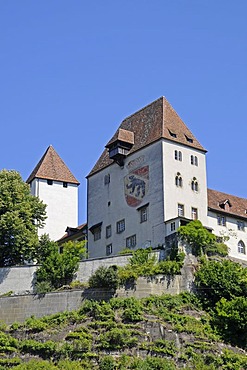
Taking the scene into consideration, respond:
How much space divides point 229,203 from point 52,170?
63.7 ft

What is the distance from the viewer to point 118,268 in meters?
63.4

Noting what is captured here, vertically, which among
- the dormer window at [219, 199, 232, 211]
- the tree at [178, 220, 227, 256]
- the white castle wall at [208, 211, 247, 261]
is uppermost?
the dormer window at [219, 199, 232, 211]

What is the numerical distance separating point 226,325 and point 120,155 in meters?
19.5

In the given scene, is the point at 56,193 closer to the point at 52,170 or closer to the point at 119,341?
the point at 52,170

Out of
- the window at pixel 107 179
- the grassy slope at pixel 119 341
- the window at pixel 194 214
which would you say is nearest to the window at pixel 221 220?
the window at pixel 194 214

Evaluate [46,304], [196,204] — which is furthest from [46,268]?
[196,204]

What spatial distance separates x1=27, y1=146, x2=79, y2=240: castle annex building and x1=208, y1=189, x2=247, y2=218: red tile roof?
14.8 m

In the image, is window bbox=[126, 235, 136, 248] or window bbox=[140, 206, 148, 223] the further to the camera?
window bbox=[126, 235, 136, 248]

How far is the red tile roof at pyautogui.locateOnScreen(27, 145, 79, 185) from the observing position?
85.2 meters

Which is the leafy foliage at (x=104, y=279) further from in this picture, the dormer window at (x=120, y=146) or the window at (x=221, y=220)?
the window at (x=221, y=220)

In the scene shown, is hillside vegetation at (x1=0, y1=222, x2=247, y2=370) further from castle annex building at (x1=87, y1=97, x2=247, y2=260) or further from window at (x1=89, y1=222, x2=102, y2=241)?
window at (x1=89, y1=222, x2=102, y2=241)

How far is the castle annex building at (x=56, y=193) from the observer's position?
83500mm

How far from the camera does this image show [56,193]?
8506cm

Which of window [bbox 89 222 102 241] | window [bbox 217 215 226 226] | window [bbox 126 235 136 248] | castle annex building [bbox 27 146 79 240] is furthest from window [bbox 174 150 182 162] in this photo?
castle annex building [bbox 27 146 79 240]
